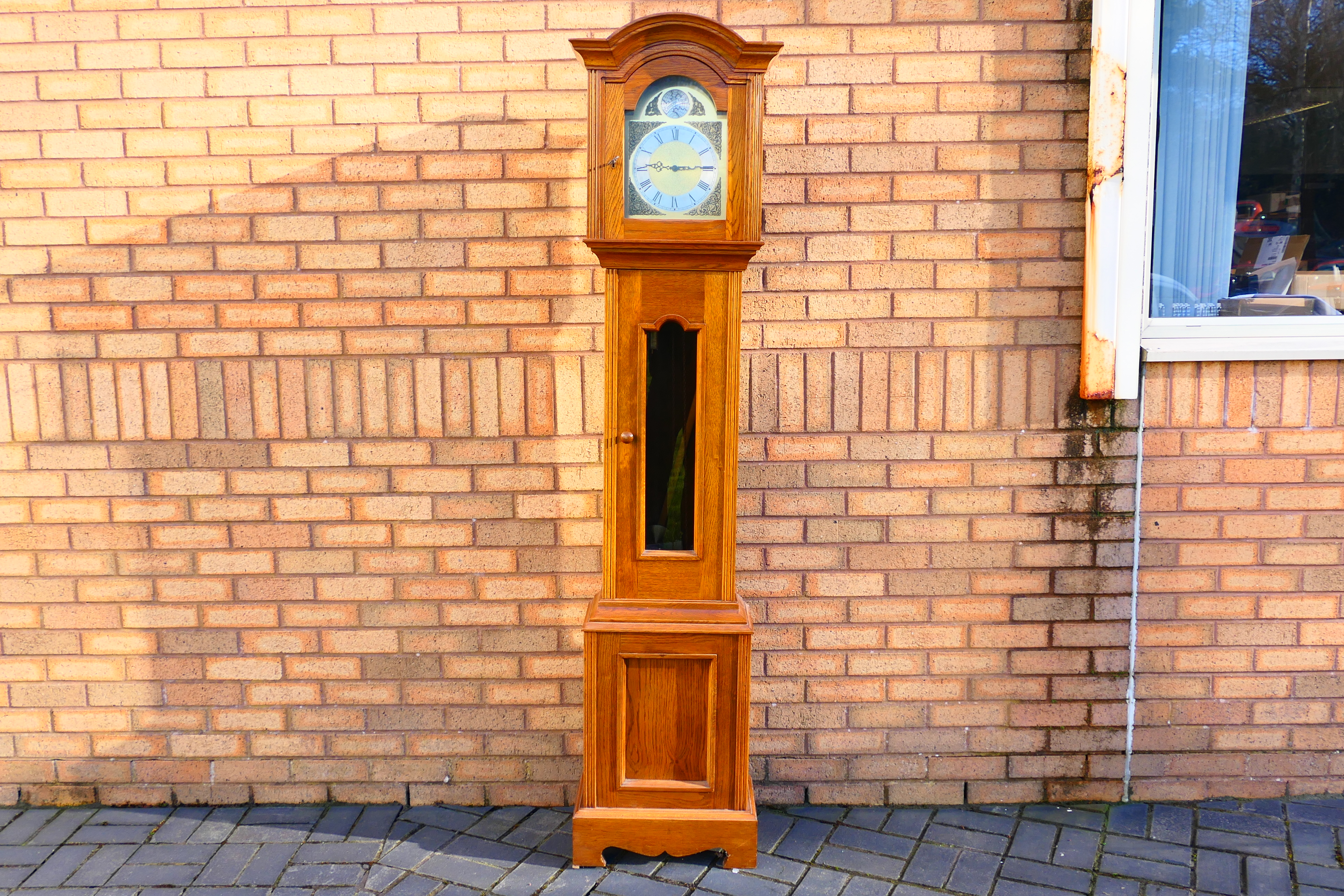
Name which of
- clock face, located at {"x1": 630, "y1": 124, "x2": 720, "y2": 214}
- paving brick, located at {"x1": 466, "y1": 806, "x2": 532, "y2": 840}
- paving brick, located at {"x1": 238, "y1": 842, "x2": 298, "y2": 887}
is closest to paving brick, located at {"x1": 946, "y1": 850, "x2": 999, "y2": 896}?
paving brick, located at {"x1": 466, "y1": 806, "x2": 532, "y2": 840}

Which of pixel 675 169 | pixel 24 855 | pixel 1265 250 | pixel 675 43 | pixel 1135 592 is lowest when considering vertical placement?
pixel 24 855

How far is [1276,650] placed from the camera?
3471mm

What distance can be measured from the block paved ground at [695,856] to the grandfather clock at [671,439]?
0.63ft

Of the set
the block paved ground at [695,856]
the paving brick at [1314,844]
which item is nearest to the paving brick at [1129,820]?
the block paved ground at [695,856]

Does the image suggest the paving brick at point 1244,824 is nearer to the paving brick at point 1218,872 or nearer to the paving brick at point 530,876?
the paving brick at point 1218,872

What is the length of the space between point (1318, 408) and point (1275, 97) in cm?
110

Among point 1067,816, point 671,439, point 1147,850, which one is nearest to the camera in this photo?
point 671,439

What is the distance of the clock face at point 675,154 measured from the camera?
2.78 m

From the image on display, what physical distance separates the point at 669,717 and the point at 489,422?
1.16 m

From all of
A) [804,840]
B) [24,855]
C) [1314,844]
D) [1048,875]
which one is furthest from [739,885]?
[24,855]

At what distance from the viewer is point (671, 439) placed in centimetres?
295

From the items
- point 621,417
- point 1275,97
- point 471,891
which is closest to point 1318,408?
point 1275,97

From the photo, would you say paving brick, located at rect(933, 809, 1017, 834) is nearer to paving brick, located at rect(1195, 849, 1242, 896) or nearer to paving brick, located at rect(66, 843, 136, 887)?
paving brick, located at rect(1195, 849, 1242, 896)

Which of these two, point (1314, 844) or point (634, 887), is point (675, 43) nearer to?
point (634, 887)
